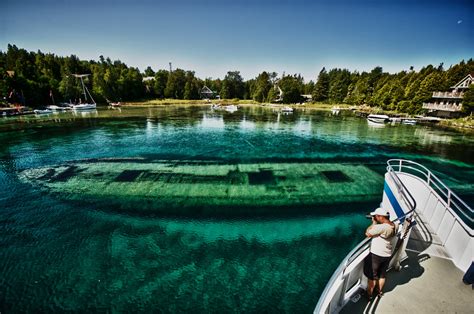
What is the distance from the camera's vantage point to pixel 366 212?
14.2 meters

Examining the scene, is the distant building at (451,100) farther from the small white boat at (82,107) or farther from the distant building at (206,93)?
the distant building at (206,93)

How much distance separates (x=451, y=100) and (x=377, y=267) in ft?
270

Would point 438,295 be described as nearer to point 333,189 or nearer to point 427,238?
point 427,238

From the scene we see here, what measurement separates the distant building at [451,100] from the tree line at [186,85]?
9.49 ft

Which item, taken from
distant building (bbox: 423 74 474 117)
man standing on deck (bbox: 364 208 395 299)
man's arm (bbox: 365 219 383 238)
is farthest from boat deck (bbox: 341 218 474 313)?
distant building (bbox: 423 74 474 117)

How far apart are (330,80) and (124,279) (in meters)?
152

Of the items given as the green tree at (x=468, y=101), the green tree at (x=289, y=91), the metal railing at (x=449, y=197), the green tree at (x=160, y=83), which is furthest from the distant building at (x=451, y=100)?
the green tree at (x=160, y=83)

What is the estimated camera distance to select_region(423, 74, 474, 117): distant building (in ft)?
190

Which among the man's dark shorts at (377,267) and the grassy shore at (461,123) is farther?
the grassy shore at (461,123)

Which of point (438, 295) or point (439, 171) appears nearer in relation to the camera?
point (438, 295)

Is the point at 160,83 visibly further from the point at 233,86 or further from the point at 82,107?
the point at 82,107

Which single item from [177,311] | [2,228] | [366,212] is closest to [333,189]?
[366,212]

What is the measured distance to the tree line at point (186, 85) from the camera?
2803 inches

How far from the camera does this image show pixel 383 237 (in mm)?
5512
